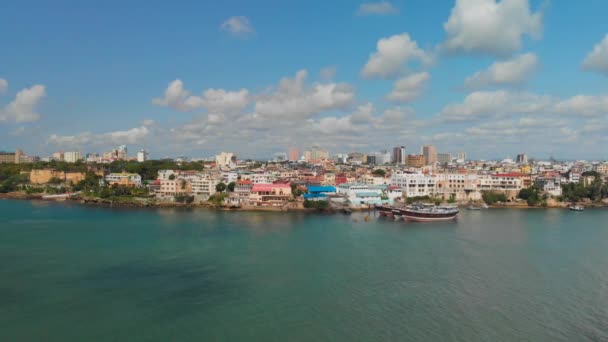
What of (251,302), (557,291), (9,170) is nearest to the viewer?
(251,302)

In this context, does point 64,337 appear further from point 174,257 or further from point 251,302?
point 174,257

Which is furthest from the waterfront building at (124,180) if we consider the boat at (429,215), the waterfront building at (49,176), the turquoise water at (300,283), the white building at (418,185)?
the boat at (429,215)

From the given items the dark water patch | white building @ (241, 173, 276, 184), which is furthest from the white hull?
white building @ (241, 173, 276, 184)

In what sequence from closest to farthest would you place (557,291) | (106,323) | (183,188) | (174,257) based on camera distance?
(106,323), (557,291), (174,257), (183,188)

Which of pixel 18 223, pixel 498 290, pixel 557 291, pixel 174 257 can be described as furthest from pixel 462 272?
pixel 18 223

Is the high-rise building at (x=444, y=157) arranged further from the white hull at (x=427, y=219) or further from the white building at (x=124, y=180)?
the white hull at (x=427, y=219)

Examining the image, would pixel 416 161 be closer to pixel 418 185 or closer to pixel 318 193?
pixel 418 185

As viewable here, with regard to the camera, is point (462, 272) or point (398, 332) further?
point (462, 272)

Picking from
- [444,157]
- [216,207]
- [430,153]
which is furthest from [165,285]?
[444,157]
